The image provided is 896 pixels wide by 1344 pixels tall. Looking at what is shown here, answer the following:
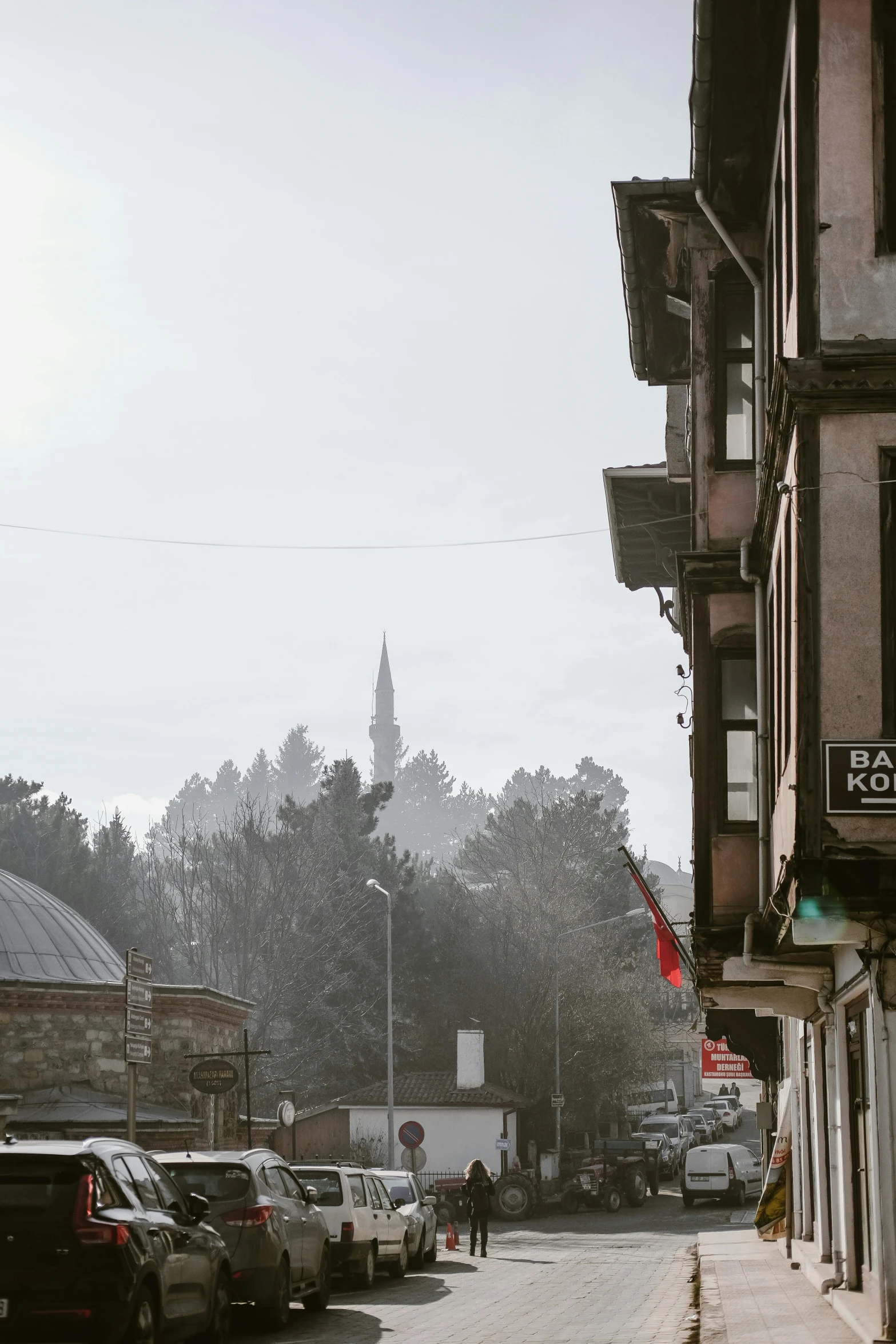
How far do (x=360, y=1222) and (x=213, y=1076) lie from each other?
9.14 metres

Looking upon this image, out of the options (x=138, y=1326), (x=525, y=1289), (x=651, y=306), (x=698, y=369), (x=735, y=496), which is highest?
(x=651, y=306)

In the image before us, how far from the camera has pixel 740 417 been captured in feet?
54.5

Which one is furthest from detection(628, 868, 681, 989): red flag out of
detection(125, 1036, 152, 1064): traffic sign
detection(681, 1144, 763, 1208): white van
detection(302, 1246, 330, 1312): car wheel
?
detection(681, 1144, 763, 1208): white van

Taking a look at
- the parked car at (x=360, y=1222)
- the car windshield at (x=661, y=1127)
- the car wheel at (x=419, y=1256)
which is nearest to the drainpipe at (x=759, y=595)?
the parked car at (x=360, y=1222)

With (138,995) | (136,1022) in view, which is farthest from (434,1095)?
(138,995)

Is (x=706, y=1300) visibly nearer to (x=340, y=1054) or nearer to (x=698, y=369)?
(x=698, y=369)

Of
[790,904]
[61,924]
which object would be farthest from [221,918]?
[790,904]

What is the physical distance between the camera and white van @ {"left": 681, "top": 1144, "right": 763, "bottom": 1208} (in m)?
43.9

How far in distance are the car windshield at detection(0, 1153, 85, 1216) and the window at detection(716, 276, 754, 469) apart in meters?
9.38

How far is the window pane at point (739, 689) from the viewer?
54.4 feet

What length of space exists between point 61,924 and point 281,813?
40.5 m

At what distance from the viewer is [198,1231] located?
1248 centimetres

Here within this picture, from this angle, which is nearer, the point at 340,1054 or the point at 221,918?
the point at 340,1054

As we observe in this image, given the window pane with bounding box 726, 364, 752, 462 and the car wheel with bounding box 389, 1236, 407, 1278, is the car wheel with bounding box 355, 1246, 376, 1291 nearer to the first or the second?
the car wheel with bounding box 389, 1236, 407, 1278
